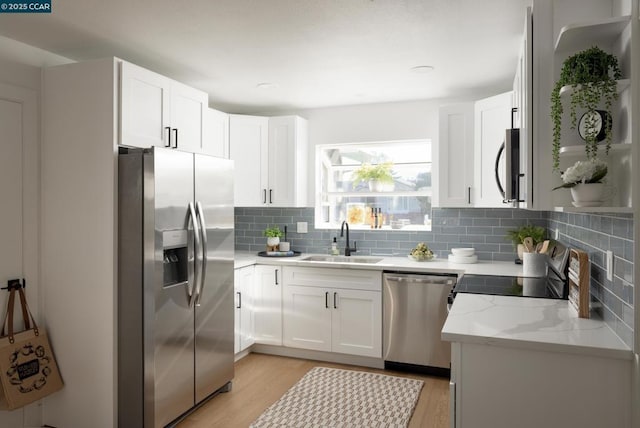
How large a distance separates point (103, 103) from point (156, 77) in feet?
1.49

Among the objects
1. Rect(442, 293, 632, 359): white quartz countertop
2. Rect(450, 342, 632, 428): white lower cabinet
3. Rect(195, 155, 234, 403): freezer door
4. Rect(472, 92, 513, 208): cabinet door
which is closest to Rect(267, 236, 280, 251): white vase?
Rect(195, 155, 234, 403): freezer door

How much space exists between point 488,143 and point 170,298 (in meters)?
2.71

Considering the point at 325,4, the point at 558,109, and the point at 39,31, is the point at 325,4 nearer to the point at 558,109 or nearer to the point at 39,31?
the point at 558,109

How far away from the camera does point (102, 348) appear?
2.75m

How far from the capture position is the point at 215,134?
4.01m

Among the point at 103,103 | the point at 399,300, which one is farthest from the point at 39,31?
the point at 399,300

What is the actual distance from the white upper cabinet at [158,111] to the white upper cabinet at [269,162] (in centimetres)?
89

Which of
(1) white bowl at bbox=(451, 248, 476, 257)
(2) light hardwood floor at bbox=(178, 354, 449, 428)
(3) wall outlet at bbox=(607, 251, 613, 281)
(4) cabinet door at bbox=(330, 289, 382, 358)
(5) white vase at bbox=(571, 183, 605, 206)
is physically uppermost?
(5) white vase at bbox=(571, 183, 605, 206)

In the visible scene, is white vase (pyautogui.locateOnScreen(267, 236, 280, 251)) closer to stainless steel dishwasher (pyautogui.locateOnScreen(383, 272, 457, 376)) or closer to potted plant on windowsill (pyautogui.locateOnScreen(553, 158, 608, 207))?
stainless steel dishwasher (pyautogui.locateOnScreen(383, 272, 457, 376))

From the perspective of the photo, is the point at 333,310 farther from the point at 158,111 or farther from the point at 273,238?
the point at 158,111

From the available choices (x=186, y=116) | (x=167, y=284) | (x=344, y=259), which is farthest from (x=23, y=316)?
(x=344, y=259)

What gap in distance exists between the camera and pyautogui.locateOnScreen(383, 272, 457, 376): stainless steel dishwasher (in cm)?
370

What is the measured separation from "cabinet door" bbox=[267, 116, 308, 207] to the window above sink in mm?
320

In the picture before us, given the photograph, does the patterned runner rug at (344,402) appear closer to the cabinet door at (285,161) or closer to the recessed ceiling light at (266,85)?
the cabinet door at (285,161)
